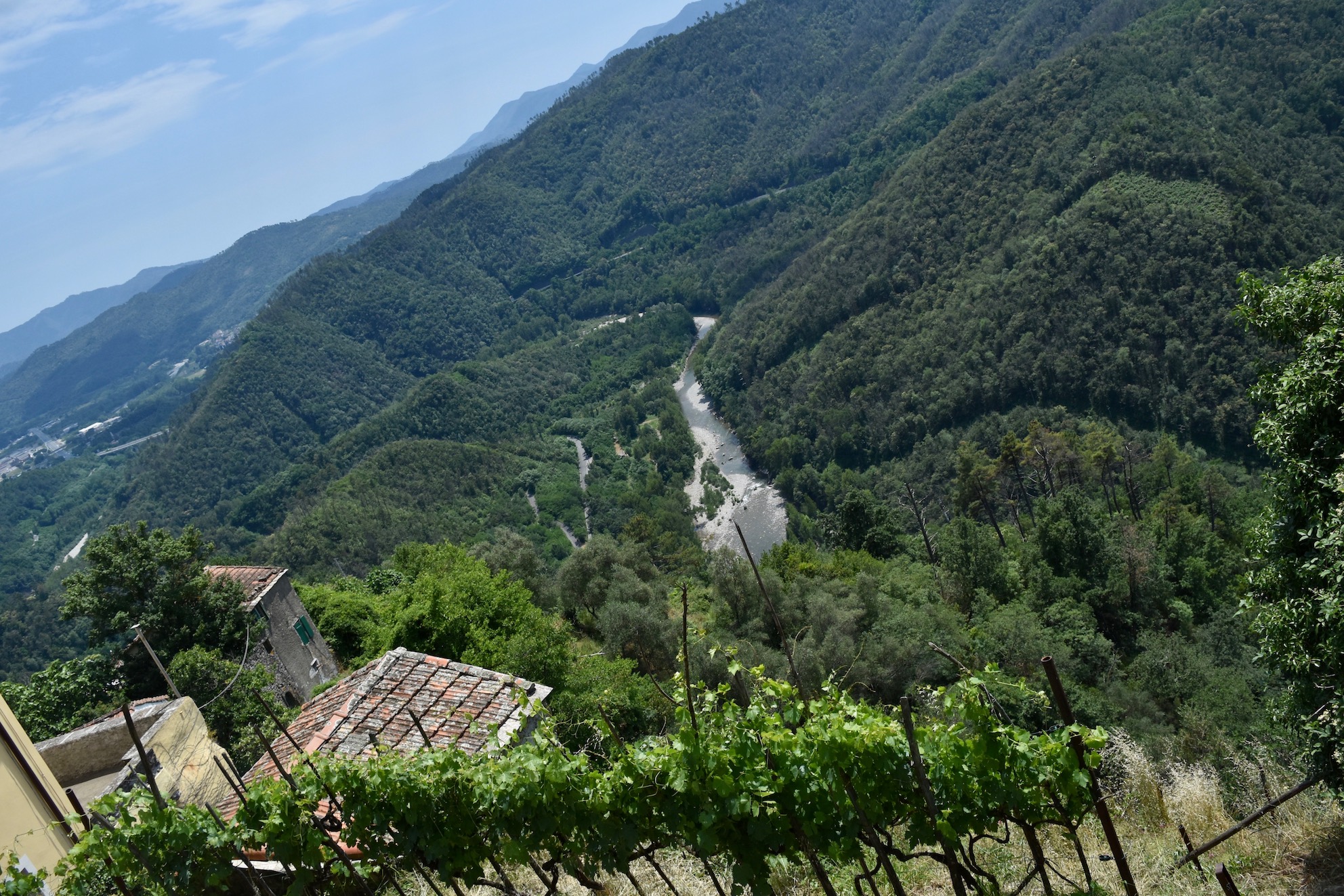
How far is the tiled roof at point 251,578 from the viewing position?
22844 millimetres

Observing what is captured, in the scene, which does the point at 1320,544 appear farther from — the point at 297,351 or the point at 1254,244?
the point at 297,351

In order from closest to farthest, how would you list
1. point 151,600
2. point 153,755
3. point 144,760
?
1. point 144,760
2. point 153,755
3. point 151,600

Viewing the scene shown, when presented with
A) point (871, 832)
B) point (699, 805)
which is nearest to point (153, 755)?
point (699, 805)

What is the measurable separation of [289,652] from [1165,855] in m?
22.4

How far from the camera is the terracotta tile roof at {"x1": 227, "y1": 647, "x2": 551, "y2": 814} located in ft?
43.6

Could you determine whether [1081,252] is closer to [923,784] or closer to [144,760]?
[923,784]

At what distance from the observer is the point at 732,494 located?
329 ft

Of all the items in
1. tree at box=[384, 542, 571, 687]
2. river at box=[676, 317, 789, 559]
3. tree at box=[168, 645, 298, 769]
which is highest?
tree at box=[168, 645, 298, 769]

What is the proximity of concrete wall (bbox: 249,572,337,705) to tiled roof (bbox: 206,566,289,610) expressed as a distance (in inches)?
7.5

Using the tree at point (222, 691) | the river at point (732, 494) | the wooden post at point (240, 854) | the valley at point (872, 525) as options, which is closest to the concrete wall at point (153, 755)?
the valley at point (872, 525)

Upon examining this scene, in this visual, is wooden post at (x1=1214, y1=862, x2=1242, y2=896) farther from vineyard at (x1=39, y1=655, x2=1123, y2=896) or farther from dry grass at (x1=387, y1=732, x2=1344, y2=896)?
dry grass at (x1=387, y1=732, x2=1344, y2=896)

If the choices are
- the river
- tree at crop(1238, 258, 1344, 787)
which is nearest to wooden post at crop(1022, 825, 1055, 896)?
tree at crop(1238, 258, 1344, 787)

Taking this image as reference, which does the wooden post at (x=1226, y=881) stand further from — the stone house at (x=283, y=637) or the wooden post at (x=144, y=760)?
the stone house at (x=283, y=637)

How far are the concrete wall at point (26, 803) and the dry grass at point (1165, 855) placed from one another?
445cm
